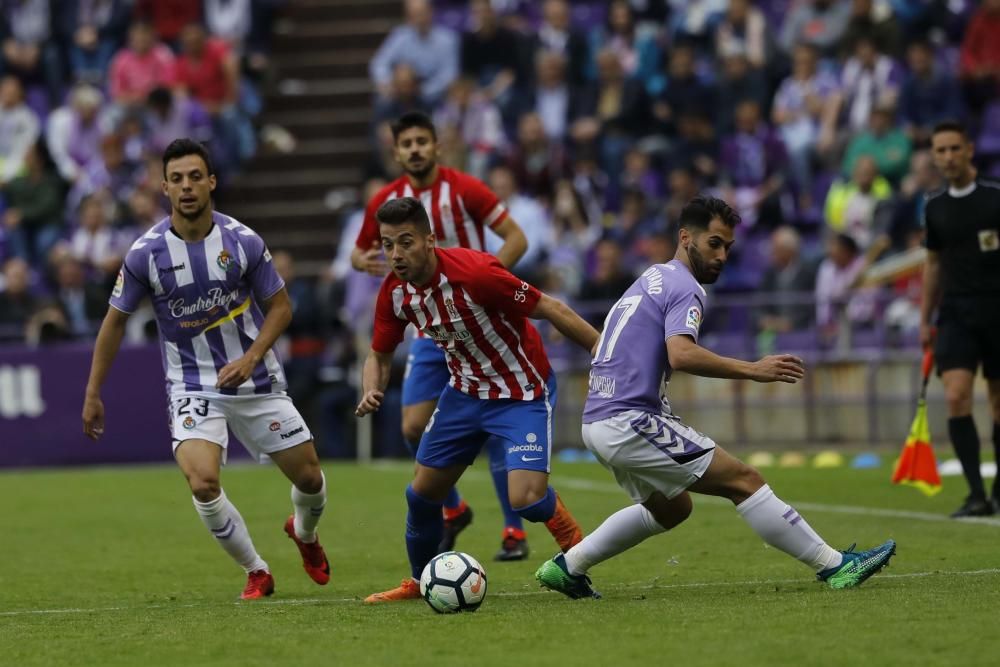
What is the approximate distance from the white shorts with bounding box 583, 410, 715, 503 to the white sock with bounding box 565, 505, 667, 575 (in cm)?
17

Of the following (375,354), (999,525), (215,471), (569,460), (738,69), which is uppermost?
(738,69)

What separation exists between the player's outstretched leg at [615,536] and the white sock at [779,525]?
31 cm

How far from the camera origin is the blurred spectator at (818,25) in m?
20.7

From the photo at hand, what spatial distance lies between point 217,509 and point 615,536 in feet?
6.78

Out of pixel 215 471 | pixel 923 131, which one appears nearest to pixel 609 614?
pixel 215 471

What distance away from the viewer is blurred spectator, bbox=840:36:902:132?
1972 cm

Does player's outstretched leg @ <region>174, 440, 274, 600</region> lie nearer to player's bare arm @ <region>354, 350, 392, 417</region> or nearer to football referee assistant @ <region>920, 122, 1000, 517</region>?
player's bare arm @ <region>354, 350, 392, 417</region>

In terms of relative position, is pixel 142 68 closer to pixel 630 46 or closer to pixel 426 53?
pixel 426 53

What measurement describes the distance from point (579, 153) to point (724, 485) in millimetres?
13467

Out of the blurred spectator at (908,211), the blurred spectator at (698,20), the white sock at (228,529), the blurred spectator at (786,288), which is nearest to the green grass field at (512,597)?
the white sock at (228,529)

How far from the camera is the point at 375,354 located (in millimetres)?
8594

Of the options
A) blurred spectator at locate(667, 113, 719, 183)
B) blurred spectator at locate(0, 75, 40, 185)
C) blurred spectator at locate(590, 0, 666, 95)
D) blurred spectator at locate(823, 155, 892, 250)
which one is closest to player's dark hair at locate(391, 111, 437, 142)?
blurred spectator at locate(823, 155, 892, 250)

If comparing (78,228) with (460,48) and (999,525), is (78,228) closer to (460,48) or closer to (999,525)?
(460,48)

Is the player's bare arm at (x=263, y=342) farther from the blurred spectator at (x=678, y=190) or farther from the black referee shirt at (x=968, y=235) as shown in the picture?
the blurred spectator at (x=678, y=190)
